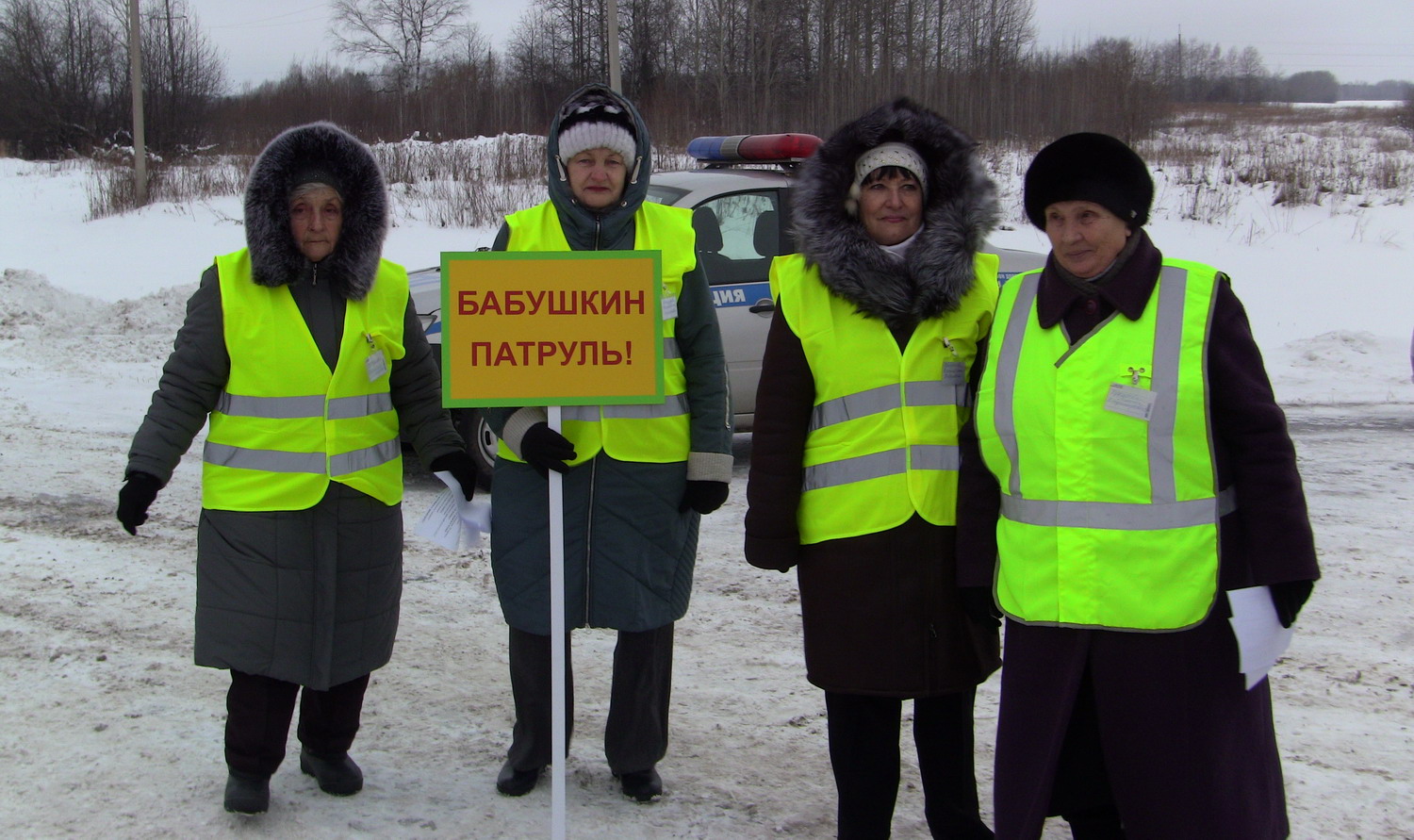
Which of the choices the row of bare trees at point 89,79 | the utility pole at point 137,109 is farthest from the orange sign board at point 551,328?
the row of bare trees at point 89,79

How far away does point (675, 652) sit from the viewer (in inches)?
185

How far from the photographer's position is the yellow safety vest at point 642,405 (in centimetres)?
338

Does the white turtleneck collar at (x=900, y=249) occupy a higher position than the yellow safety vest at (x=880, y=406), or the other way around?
the white turtleneck collar at (x=900, y=249)

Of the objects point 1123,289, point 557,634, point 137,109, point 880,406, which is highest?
point 137,109

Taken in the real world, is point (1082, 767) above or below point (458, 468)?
below

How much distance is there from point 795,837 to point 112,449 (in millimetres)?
6126

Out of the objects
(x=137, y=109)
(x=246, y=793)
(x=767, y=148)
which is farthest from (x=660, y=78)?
(x=246, y=793)

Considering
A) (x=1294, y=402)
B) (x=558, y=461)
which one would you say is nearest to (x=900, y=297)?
(x=558, y=461)

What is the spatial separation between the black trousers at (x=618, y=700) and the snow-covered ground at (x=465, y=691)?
0.46ft

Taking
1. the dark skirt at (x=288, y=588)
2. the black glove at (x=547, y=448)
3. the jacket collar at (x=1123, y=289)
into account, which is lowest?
the dark skirt at (x=288, y=588)

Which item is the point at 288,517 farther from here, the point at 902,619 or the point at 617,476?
the point at 902,619

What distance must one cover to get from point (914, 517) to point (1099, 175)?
87 centimetres

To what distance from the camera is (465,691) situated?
4301 millimetres

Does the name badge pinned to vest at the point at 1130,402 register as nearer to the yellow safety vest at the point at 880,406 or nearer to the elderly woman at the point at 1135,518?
the elderly woman at the point at 1135,518
